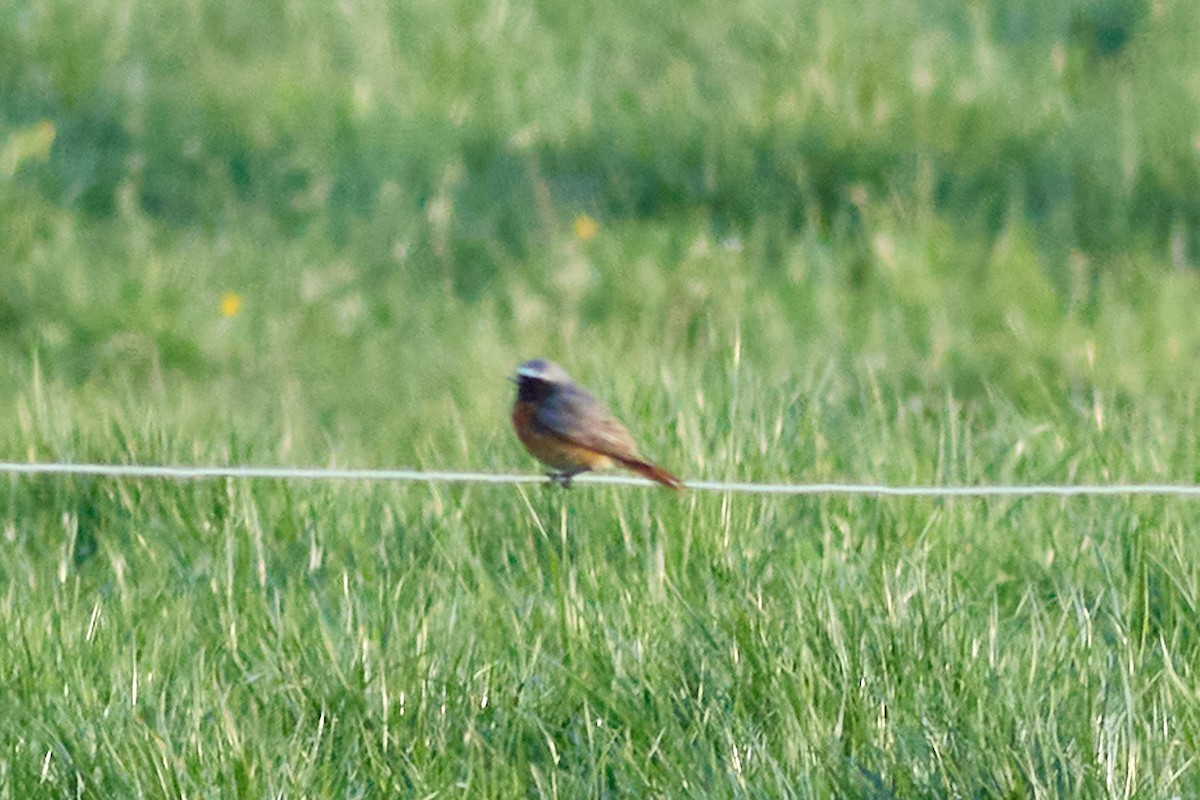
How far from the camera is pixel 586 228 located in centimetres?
730

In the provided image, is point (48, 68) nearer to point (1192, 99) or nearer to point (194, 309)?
point (194, 309)

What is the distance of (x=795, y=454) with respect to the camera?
15.9ft

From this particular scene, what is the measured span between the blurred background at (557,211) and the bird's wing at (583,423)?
426 millimetres

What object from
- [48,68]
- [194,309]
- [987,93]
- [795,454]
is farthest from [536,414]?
[48,68]

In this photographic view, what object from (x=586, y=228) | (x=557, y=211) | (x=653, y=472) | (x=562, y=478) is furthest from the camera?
(x=557, y=211)

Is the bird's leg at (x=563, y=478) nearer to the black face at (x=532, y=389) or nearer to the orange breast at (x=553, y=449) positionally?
the orange breast at (x=553, y=449)

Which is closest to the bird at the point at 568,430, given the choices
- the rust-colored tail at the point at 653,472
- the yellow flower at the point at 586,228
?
the rust-colored tail at the point at 653,472

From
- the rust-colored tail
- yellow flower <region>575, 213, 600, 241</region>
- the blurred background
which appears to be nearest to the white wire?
the rust-colored tail

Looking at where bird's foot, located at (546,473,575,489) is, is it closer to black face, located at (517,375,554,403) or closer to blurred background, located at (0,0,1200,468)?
black face, located at (517,375,554,403)

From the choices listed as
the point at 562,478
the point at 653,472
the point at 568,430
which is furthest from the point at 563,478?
the point at 653,472

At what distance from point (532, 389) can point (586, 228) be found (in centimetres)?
254

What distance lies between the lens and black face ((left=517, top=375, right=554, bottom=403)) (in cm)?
478

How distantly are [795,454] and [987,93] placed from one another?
3495 millimetres

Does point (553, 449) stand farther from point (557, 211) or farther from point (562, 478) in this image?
point (557, 211)
